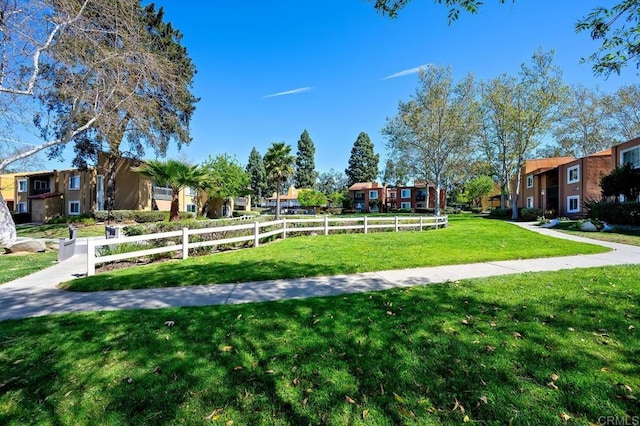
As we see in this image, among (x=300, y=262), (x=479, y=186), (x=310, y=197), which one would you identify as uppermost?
(x=479, y=186)

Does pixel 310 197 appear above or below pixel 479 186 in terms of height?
below

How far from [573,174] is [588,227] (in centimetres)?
1524

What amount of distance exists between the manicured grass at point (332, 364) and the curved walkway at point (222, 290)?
0.58 m

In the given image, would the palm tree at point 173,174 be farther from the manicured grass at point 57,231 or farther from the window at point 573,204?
the window at point 573,204

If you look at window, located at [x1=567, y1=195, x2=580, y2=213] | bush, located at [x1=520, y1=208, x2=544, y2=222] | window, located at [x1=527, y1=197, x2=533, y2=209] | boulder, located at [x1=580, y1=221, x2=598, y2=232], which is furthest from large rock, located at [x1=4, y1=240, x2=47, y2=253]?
window, located at [x1=527, y1=197, x2=533, y2=209]

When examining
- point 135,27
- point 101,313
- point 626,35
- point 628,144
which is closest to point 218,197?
point 135,27

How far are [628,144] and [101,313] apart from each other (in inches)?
1226

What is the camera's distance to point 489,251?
362 inches

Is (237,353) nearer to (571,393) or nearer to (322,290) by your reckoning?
(322,290)

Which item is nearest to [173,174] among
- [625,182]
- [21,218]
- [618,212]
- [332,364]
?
[332,364]

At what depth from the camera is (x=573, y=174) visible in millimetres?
28250

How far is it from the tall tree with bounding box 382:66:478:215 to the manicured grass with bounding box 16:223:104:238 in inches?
1111

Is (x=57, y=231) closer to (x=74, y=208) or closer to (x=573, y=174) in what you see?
(x=74, y=208)

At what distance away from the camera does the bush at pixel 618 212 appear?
657 inches
